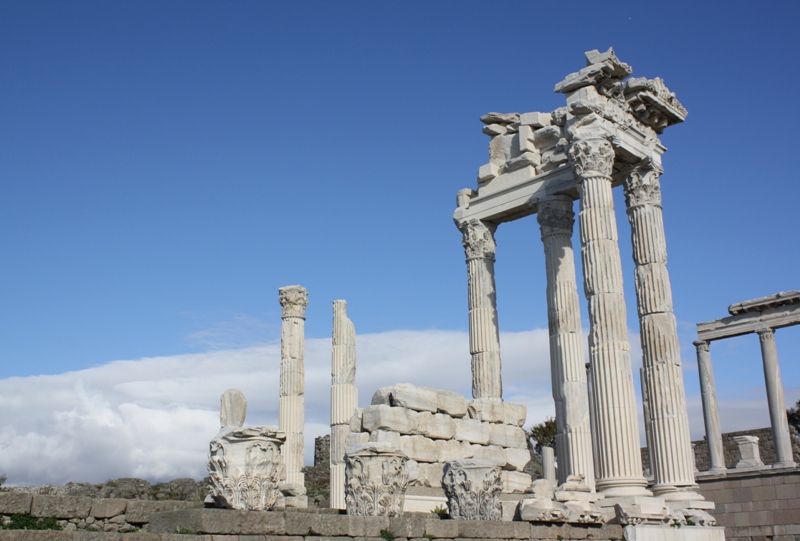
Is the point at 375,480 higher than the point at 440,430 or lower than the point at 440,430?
lower

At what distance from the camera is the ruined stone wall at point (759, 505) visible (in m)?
25.1

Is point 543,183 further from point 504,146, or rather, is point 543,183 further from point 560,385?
point 560,385

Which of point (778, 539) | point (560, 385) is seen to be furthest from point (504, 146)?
point (778, 539)

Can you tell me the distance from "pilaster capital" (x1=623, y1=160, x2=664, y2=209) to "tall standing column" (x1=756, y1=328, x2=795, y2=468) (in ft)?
44.8

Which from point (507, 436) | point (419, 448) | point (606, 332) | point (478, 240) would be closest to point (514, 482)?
point (507, 436)

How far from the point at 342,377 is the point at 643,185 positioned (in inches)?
416

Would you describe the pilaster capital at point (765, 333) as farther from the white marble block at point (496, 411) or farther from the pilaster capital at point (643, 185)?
the white marble block at point (496, 411)

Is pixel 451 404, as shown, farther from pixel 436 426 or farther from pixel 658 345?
pixel 658 345

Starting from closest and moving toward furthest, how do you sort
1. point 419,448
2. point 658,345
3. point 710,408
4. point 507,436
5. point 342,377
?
point 419,448 < point 507,436 < point 658,345 < point 342,377 < point 710,408

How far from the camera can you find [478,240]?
23406 mm

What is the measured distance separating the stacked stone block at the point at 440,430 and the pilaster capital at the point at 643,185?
5.86m

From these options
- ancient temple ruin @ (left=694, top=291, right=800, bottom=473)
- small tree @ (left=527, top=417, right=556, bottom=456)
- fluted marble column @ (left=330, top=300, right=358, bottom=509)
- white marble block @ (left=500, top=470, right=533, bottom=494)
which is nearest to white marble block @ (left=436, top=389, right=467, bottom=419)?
white marble block @ (left=500, top=470, right=533, bottom=494)

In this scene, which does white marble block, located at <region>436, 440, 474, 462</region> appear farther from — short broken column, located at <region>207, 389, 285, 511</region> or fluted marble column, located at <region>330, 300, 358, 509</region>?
fluted marble column, located at <region>330, 300, 358, 509</region>

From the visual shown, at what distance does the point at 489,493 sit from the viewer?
13469 mm
